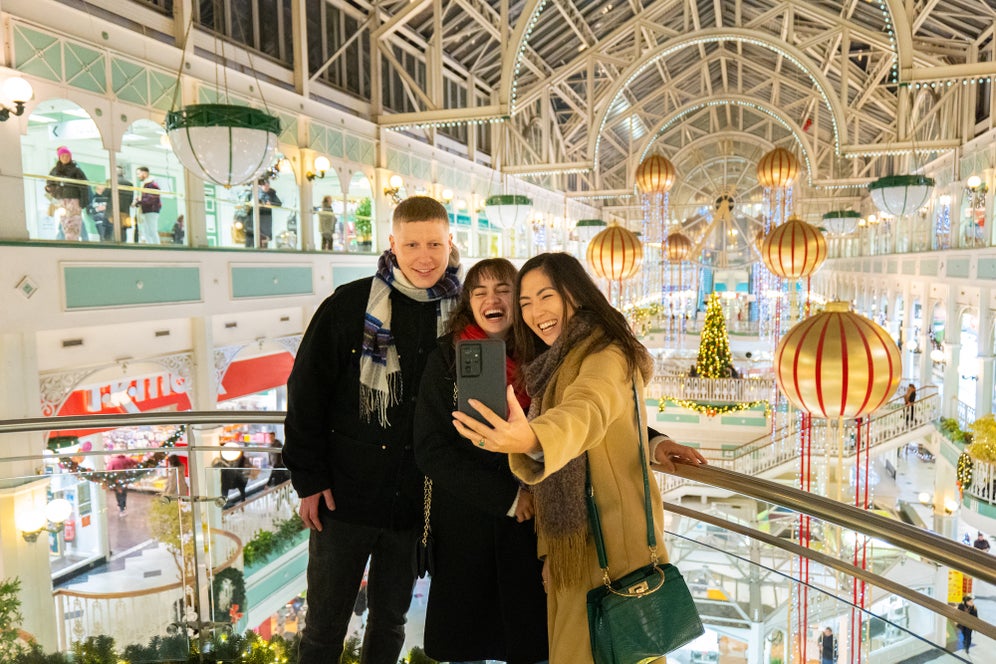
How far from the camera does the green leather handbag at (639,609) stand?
1432 mm

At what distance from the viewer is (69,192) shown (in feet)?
20.5

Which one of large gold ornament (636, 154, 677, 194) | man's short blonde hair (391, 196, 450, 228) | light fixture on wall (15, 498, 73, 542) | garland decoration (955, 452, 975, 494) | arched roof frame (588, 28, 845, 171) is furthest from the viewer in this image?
large gold ornament (636, 154, 677, 194)

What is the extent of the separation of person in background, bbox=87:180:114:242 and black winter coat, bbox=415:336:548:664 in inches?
240

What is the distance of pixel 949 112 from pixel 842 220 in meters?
3.12

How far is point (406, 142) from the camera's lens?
12.4m

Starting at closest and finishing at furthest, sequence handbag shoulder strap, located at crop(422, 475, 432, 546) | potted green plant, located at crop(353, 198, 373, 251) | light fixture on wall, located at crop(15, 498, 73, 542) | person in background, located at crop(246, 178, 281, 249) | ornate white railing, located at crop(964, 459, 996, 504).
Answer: handbag shoulder strap, located at crop(422, 475, 432, 546) < light fixture on wall, located at crop(15, 498, 73, 542) < person in background, located at crop(246, 178, 281, 249) < ornate white railing, located at crop(964, 459, 996, 504) < potted green plant, located at crop(353, 198, 373, 251)

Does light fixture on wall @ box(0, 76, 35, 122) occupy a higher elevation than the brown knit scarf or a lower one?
higher

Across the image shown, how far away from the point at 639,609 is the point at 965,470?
40.0 ft

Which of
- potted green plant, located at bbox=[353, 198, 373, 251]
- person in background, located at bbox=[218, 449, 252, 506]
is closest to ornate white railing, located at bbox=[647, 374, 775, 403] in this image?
potted green plant, located at bbox=[353, 198, 373, 251]

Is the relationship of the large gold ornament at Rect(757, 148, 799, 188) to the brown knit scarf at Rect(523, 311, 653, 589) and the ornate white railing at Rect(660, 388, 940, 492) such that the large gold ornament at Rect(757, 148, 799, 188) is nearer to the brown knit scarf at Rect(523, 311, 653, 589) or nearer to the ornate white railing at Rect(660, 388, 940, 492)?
the ornate white railing at Rect(660, 388, 940, 492)

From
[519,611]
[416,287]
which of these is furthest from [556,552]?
[416,287]

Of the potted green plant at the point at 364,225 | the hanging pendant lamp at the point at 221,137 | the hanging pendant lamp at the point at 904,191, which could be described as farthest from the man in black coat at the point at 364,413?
the potted green plant at the point at 364,225

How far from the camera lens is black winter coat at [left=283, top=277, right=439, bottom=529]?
191cm

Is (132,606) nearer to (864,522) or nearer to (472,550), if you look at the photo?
(472,550)
